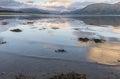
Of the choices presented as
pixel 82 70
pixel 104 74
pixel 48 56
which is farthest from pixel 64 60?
pixel 104 74

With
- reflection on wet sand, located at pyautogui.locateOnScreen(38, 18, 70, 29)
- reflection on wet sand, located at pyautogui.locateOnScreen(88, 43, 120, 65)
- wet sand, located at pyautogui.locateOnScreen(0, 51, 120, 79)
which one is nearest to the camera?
wet sand, located at pyautogui.locateOnScreen(0, 51, 120, 79)

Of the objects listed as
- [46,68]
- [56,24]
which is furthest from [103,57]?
[56,24]

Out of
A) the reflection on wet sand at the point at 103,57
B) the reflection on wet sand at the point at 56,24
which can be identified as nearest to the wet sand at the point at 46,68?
the reflection on wet sand at the point at 103,57

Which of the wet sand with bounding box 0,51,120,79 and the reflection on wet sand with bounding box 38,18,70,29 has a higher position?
the wet sand with bounding box 0,51,120,79

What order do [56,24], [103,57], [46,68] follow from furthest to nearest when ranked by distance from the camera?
[56,24] < [103,57] < [46,68]

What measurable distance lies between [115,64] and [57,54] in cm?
470

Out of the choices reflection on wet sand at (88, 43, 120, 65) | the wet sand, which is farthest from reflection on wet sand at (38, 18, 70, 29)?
the wet sand

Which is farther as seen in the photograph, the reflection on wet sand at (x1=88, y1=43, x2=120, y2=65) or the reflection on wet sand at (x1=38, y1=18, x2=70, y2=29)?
the reflection on wet sand at (x1=38, y1=18, x2=70, y2=29)

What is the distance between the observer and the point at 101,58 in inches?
703

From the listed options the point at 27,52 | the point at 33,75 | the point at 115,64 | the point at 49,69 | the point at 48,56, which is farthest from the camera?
the point at 27,52

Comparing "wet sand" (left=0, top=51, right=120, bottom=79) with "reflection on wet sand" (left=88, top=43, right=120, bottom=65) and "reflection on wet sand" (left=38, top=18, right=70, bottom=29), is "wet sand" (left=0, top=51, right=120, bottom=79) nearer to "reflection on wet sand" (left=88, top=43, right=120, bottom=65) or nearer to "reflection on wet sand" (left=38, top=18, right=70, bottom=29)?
"reflection on wet sand" (left=88, top=43, right=120, bottom=65)

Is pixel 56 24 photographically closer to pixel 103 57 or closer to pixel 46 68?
pixel 103 57

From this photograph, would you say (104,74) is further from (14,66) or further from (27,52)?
(27,52)

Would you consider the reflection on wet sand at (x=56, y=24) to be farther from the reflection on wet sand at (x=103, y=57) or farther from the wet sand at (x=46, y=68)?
the wet sand at (x=46, y=68)
